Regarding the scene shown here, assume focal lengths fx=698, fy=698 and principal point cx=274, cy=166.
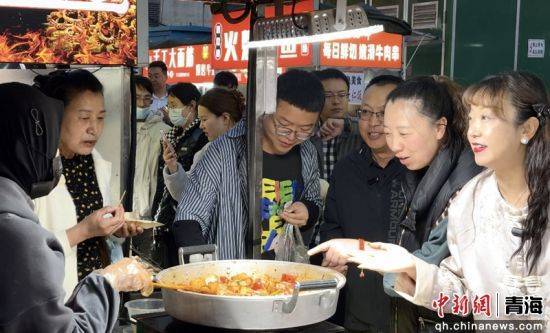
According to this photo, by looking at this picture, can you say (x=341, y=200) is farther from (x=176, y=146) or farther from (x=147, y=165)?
(x=147, y=165)

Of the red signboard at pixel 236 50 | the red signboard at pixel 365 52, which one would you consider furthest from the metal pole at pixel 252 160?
the red signboard at pixel 365 52

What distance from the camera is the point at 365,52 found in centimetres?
762

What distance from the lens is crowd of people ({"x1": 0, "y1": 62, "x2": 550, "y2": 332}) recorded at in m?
1.95

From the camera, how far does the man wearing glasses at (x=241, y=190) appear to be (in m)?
3.06

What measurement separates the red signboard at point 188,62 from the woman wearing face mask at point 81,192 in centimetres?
683

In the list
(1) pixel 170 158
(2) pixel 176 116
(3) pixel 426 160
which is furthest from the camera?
(2) pixel 176 116

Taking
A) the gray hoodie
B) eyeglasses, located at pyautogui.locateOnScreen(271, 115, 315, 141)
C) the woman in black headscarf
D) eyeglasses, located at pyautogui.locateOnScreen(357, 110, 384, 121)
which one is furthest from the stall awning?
the gray hoodie

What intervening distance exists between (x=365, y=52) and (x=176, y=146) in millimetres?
2952

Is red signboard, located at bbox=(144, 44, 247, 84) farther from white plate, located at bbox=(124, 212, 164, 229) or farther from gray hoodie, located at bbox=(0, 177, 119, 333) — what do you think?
gray hoodie, located at bbox=(0, 177, 119, 333)

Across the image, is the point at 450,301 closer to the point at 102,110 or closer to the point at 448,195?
the point at 448,195

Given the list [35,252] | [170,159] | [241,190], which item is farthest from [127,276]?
[170,159]

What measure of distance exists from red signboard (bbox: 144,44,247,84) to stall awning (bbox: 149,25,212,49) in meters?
0.37

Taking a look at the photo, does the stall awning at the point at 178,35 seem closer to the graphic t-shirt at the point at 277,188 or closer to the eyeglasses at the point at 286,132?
the graphic t-shirt at the point at 277,188

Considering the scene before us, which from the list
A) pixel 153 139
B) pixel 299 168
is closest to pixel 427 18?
pixel 153 139
